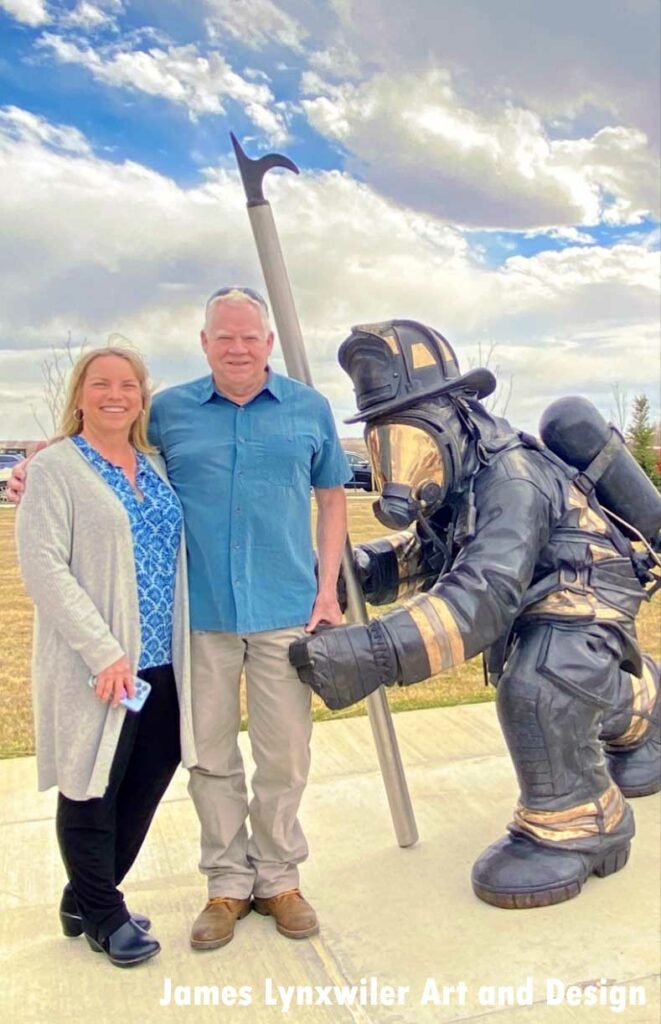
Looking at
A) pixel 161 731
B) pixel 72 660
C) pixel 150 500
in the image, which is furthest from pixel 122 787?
pixel 150 500

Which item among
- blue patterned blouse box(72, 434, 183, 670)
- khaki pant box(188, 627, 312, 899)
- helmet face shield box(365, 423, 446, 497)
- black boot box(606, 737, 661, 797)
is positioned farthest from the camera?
black boot box(606, 737, 661, 797)

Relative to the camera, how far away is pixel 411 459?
8.79 ft

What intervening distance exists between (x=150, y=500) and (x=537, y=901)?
5.34ft

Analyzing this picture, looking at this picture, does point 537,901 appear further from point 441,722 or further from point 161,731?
point 441,722

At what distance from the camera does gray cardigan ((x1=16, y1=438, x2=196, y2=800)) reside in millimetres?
2146

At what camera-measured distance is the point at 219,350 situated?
7.86 feet

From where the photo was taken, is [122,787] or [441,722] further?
[441,722]

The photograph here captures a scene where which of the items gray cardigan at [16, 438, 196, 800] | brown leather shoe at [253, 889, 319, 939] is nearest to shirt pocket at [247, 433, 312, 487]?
gray cardigan at [16, 438, 196, 800]

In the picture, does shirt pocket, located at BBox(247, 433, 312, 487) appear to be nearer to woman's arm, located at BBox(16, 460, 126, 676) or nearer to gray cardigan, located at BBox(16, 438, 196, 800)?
gray cardigan, located at BBox(16, 438, 196, 800)

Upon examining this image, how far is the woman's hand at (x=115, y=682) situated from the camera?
→ 2.17m

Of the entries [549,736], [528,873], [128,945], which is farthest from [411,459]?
[128,945]

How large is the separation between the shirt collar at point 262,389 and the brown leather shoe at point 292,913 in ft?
4.60

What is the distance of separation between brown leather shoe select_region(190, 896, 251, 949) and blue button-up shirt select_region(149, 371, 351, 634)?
780 millimetres

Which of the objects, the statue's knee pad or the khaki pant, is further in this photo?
the statue's knee pad
